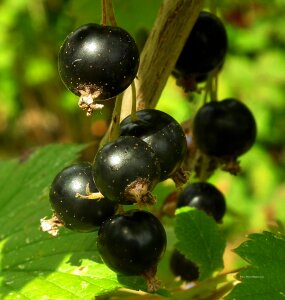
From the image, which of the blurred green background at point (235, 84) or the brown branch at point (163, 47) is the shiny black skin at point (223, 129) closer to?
the brown branch at point (163, 47)

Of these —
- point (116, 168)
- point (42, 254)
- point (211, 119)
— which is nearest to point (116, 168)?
point (116, 168)

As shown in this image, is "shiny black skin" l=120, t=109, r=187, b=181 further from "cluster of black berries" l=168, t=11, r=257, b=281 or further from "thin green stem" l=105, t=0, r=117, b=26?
"cluster of black berries" l=168, t=11, r=257, b=281

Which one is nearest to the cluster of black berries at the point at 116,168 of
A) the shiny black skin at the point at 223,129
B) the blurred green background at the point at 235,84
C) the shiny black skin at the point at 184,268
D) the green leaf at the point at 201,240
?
the green leaf at the point at 201,240

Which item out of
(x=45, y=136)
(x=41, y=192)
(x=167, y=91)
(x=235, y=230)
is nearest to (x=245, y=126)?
(x=41, y=192)

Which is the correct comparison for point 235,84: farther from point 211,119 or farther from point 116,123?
point 116,123

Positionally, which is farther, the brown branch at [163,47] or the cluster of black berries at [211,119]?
the cluster of black berries at [211,119]

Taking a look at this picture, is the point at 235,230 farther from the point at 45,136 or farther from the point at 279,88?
the point at 45,136
